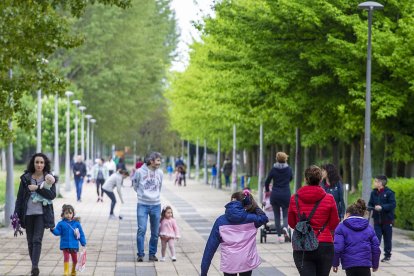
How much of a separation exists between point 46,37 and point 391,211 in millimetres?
7510

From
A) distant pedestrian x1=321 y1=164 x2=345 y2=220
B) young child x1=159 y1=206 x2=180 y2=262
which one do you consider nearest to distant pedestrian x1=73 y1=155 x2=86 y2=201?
young child x1=159 y1=206 x2=180 y2=262

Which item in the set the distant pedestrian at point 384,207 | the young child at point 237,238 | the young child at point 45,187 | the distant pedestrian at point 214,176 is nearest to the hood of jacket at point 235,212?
the young child at point 237,238

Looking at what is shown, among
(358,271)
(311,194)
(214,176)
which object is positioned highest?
(311,194)

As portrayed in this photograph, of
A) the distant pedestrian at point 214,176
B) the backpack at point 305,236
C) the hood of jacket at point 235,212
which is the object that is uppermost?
the hood of jacket at point 235,212

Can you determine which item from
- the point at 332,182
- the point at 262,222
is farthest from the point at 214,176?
the point at 262,222

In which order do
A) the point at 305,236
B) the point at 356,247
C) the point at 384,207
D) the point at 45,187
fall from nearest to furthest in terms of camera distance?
the point at 305,236
the point at 356,247
the point at 45,187
the point at 384,207

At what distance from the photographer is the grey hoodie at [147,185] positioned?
1602cm

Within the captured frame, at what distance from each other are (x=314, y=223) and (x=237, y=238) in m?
0.98

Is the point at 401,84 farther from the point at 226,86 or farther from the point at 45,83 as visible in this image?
the point at 45,83

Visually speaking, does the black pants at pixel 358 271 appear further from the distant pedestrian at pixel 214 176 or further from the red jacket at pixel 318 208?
the distant pedestrian at pixel 214 176

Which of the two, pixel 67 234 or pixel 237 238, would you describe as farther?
pixel 67 234

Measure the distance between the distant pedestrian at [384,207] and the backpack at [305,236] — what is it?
6.44m

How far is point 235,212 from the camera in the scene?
1029 cm

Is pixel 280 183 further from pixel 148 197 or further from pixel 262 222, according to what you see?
pixel 262 222
